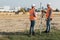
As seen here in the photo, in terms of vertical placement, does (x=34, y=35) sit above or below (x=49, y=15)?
below

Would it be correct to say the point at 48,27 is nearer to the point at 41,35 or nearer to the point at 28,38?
the point at 41,35

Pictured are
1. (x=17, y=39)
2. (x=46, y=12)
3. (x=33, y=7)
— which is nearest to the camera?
(x=17, y=39)

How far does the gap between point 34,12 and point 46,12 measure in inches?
48.9

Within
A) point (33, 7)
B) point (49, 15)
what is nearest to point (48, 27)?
point (49, 15)

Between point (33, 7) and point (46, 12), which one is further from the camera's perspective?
point (46, 12)

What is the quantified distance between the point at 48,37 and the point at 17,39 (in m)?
2.02

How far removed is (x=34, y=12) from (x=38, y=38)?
77.6 inches

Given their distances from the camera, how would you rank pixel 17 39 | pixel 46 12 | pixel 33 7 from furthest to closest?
pixel 46 12, pixel 33 7, pixel 17 39

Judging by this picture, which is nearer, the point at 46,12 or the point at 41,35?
the point at 41,35

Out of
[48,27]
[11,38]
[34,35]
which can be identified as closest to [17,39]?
[11,38]

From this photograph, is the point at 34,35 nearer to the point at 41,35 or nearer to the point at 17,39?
the point at 41,35

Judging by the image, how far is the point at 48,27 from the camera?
1611cm

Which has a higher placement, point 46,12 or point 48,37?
point 46,12

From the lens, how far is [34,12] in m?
15.2
